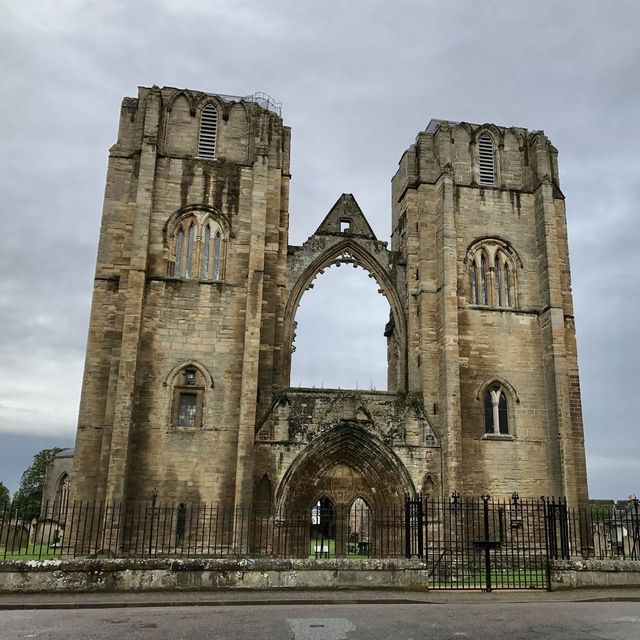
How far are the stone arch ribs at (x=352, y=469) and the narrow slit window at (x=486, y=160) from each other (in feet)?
38.8

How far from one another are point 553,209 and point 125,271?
16188 millimetres

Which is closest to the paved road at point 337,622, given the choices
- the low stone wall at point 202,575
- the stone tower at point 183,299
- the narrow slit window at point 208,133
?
the low stone wall at point 202,575

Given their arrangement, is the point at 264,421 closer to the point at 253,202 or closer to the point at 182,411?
the point at 182,411

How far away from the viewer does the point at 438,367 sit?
23953 mm

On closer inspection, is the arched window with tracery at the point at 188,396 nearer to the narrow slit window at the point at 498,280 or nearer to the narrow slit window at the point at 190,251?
the narrow slit window at the point at 190,251

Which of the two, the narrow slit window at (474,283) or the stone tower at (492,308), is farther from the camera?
the narrow slit window at (474,283)

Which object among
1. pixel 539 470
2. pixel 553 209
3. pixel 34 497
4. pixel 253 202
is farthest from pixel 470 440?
pixel 34 497

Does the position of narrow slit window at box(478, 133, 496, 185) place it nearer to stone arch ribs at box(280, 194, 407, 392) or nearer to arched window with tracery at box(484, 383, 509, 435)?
stone arch ribs at box(280, 194, 407, 392)

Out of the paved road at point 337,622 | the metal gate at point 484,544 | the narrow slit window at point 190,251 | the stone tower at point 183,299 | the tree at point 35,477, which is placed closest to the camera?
the paved road at point 337,622

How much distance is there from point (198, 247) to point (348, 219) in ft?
20.0

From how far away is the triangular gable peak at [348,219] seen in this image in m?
26.2

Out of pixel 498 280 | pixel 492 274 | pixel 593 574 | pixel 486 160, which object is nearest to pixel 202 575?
pixel 593 574

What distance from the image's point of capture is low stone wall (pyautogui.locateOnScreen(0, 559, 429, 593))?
38.5 feet

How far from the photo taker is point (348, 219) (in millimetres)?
26359
